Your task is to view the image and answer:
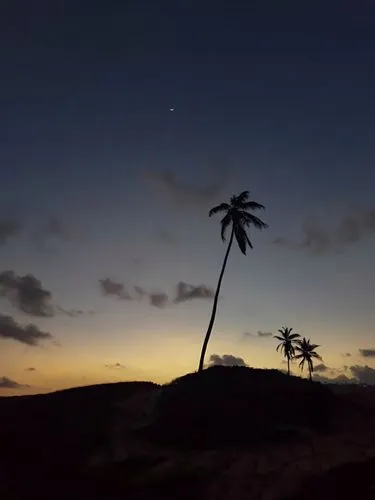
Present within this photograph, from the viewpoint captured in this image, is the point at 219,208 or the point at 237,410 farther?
the point at 219,208

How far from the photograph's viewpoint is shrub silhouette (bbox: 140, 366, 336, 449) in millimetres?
33719

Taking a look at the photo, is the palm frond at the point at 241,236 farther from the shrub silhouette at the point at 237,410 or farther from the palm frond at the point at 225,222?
the shrub silhouette at the point at 237,410

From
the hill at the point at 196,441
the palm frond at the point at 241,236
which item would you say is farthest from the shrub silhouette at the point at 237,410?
the palm frond at the point at 241,236

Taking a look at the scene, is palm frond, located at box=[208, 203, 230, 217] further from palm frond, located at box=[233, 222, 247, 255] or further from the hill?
the hill

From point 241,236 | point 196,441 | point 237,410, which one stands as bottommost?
point 196,441

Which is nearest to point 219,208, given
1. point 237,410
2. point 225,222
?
point 225,222

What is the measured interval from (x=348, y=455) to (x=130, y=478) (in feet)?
42.7

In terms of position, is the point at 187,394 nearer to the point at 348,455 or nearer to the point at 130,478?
the point at 130,478

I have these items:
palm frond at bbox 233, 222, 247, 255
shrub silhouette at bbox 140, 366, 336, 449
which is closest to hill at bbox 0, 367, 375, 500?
shrub silhouette at bbox 140, 366, 336, 449

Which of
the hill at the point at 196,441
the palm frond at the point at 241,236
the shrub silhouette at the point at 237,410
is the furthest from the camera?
the palm frond at the point at 241,236

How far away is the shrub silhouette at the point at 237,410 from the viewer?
1328 inches

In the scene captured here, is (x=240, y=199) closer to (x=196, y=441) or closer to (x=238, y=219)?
(x=238, y=219)

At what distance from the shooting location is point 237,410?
3556 cm

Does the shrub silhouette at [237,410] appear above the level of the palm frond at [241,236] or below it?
below
